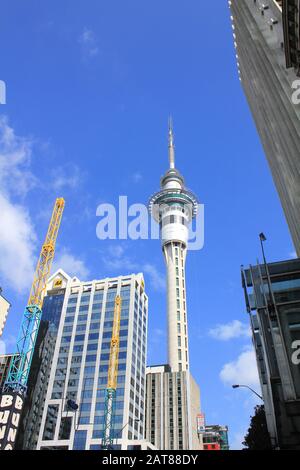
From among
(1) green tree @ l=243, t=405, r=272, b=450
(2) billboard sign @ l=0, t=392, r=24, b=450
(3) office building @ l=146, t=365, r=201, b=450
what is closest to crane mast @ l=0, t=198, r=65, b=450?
(2) billboard sign @ l=0, t=392, r=24, b=450

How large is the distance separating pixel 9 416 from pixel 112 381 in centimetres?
6306

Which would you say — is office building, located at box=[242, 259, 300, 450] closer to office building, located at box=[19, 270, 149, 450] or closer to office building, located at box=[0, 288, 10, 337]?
office building, located at box=[0, 288, 10, 337]

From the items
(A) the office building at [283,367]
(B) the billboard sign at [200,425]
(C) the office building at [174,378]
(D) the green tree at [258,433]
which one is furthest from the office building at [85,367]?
(A) the office building at [283,367]

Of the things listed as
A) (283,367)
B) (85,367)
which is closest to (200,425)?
(85,367)

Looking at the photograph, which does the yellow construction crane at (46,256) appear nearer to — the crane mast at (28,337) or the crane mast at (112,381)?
the crane mast at (28,337)

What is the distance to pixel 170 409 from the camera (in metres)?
139

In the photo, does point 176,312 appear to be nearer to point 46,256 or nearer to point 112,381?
point 112,381

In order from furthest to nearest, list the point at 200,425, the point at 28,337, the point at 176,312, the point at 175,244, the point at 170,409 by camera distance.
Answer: the point at 175,244
the point at 176,312
the point at 170,409
the point at 200,425
the point at 28,337

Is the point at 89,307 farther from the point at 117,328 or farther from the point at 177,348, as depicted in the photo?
the point at 177,348

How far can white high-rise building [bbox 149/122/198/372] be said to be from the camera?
148 meters

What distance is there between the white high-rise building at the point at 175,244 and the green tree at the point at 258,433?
99.7 m

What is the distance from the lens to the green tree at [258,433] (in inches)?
1565

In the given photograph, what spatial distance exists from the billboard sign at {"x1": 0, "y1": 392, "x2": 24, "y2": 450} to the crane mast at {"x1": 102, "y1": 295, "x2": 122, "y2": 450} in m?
47.7
